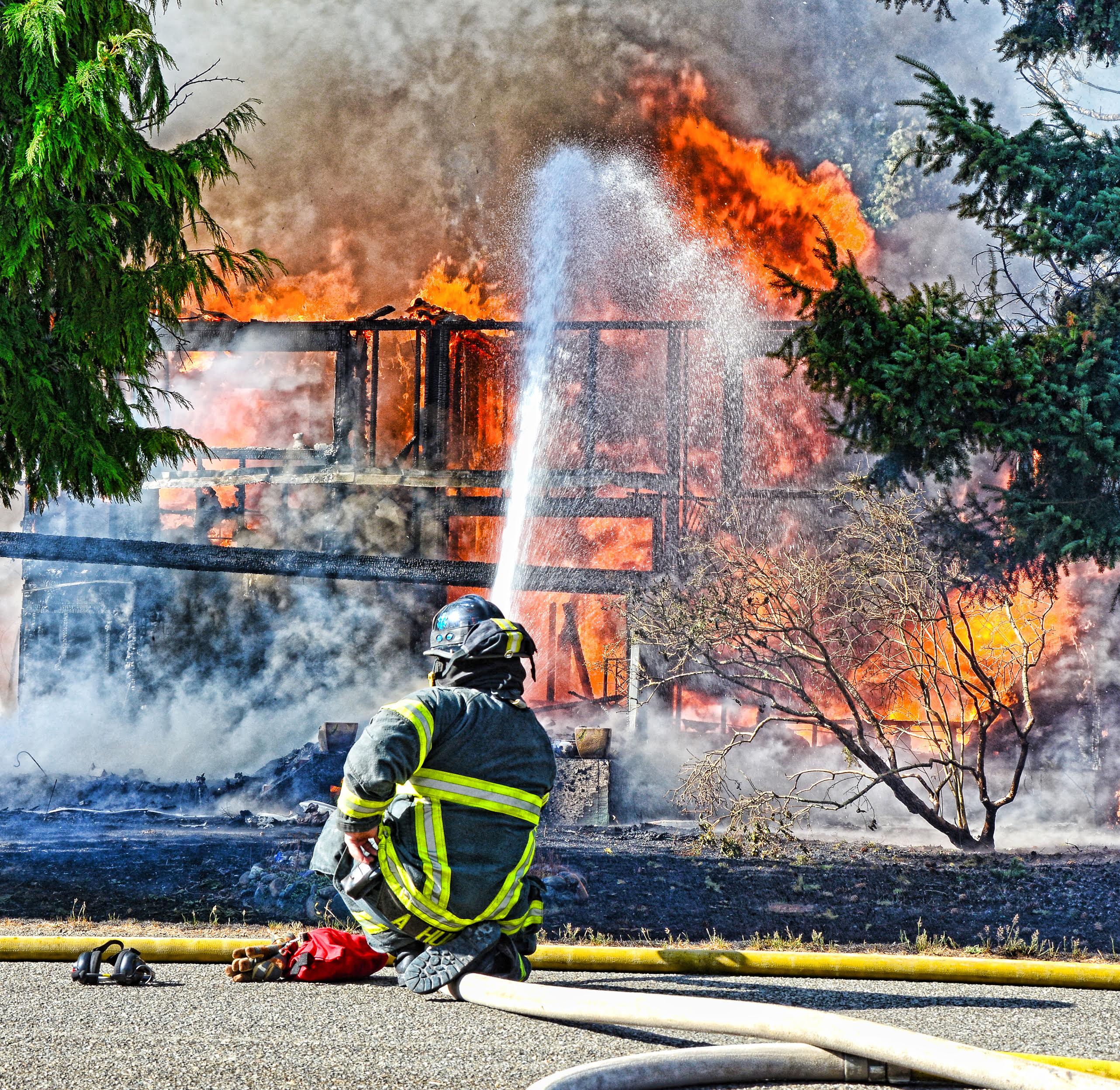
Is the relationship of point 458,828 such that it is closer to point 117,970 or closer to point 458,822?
point 458,822

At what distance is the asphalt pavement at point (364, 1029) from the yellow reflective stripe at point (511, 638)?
108cm

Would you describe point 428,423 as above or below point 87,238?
below

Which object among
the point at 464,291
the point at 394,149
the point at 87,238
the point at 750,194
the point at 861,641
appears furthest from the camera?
the point at 750,194

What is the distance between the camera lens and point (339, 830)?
11.5ft

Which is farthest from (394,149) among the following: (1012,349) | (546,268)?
(1012,349)

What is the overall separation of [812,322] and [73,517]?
863 cm

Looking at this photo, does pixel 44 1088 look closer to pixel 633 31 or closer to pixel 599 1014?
pixel 599 1014

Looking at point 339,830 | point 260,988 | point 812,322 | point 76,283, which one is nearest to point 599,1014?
point 339,830

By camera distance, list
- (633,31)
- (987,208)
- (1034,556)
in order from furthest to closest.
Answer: (633,31)
(1034,556)
(987,208)

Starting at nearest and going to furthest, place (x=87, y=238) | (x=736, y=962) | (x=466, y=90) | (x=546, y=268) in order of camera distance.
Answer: (x=736, y=962), (x=87, y=238), (x=466, y=90), (x=546, y=268)

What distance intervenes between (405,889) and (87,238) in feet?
14.4

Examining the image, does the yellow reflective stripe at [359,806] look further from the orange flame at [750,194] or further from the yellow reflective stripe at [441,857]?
the orange flame at [750,194]

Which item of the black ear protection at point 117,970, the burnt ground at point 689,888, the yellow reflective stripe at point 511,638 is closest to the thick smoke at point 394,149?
the burnt ground at point 689,888

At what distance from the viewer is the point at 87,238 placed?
613 centimetres
